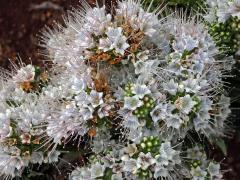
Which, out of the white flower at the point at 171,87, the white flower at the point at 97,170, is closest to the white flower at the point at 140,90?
the white flower at the point at 171,87

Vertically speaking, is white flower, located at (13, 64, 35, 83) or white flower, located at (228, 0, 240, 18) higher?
white flower, located at (228, 0, 240, 18)

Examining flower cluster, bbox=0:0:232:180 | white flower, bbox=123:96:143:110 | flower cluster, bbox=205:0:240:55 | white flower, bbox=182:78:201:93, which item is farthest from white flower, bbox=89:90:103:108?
flower cluster, bbox=205:0:240:55

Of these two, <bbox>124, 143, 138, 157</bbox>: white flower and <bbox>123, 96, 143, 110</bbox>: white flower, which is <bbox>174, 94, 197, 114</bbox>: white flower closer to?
<bbox>123, 96, 143, 110</bbox>: white flower

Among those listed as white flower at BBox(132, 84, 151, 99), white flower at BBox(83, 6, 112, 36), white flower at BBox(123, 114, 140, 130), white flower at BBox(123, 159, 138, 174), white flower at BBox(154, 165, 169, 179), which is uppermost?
white flower at BBox(83, 6, 112, 36)

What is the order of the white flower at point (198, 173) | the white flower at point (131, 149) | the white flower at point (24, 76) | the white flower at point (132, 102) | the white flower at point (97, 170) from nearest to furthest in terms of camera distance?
1. the white flower at point (132, 102)
2. the white flower at point (131, 149)
3. the white flower at point (97, 170)
4. the white flower at point (198, 173)
5. the white flower at point (24, 76)

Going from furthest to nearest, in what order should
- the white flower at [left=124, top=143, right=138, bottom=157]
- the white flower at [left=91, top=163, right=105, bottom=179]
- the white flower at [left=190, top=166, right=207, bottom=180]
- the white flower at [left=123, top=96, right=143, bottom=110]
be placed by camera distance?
the white flower at [left=190, top=166, right=207, bottom=180] → the white flower at [left=91, top=163, right=105, bottom=179] → the white flower at [left=124, top=143, right=138, bottom=157] → the white flower at [left=123, top=96, right=143, bottom=110]

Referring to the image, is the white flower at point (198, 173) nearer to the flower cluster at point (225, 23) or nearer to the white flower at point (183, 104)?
the white flower at point (183, 104)

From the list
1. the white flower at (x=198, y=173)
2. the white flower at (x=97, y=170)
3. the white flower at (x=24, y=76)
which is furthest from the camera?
the white flower at (x=24, y=76)
